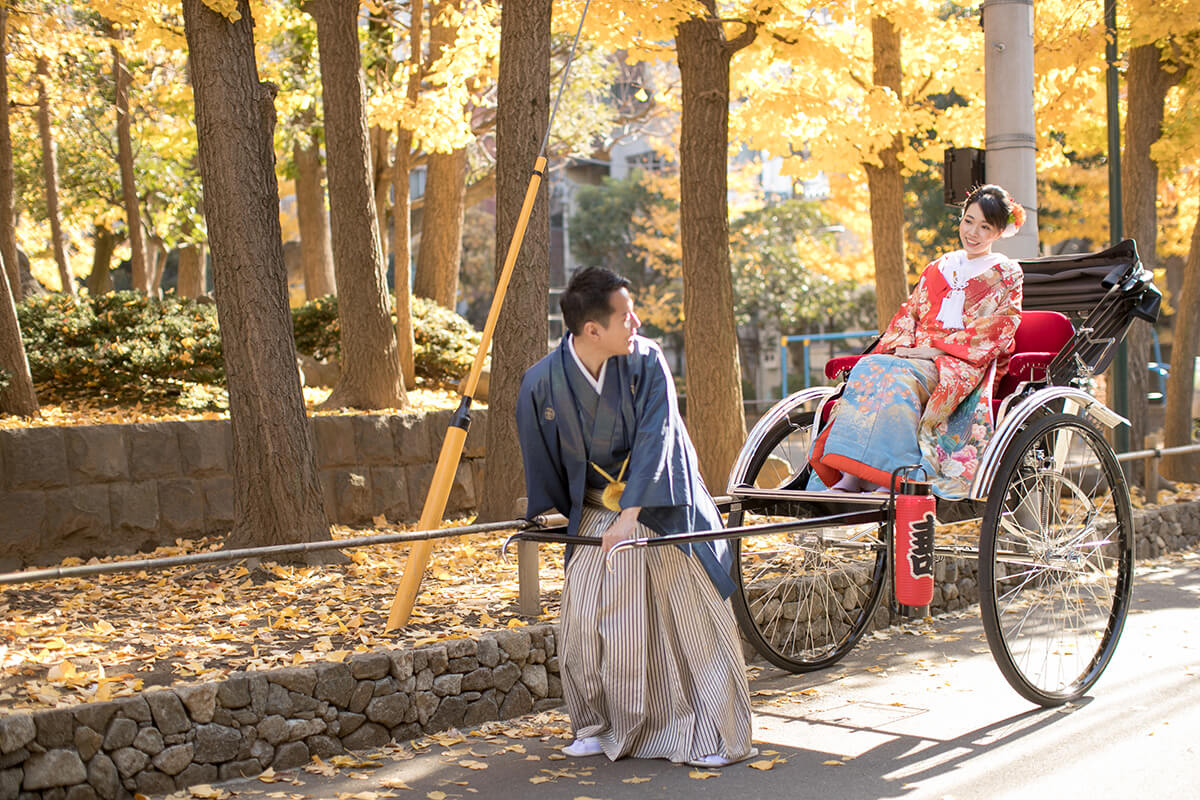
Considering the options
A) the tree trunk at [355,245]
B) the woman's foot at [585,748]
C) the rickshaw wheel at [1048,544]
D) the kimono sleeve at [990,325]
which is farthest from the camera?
the tree trunk at [355,245]

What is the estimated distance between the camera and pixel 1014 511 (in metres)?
4.95

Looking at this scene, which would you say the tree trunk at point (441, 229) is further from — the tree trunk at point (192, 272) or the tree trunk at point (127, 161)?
the tree trunk at point (192, 272)

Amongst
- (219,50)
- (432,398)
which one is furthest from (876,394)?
(432,398)

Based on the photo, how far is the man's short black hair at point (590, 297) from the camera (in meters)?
4.05

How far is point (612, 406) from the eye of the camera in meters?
4.15

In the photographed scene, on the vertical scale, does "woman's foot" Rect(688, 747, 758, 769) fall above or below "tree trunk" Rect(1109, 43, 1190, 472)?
below

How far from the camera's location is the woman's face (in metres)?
5.19

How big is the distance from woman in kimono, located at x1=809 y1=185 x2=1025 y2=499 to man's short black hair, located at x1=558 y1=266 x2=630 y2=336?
1344 mm

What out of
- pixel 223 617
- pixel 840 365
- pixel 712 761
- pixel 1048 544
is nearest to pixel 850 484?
pixel 840 365

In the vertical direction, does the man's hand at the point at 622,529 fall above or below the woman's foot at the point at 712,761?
above

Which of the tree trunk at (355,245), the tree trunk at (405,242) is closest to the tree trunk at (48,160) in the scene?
the tree trunk at (405,242)

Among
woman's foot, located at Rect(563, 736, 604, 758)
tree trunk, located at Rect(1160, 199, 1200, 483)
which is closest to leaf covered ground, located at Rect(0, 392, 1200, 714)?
woman's foot, located at Rect(563, 736, 604, 758)

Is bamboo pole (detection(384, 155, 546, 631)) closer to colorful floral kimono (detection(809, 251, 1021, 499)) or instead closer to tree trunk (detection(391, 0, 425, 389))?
colorful floral kimono (detection(809, 251, 1021, 499))

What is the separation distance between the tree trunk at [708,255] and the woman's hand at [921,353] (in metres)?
3.80
